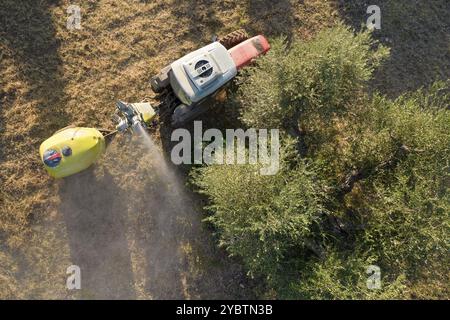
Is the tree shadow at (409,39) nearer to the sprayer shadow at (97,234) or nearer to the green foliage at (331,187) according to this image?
the green foliage at (331,187)

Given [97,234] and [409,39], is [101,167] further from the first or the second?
[409,39]

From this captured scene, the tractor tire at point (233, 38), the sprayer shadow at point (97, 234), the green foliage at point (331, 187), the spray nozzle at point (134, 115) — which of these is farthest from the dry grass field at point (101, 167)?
the green foliage at point (331, 187)

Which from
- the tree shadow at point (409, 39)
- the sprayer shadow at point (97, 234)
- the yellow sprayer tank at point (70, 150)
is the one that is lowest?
the sprayer shadow at point (97, 234)

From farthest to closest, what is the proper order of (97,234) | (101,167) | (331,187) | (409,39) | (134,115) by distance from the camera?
(409,39), (101,167), (97,234), (134,115), (331,187)

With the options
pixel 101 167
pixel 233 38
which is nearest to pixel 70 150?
pixel 101 167

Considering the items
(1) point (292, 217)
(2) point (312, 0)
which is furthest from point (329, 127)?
(2) point (312, 0)
